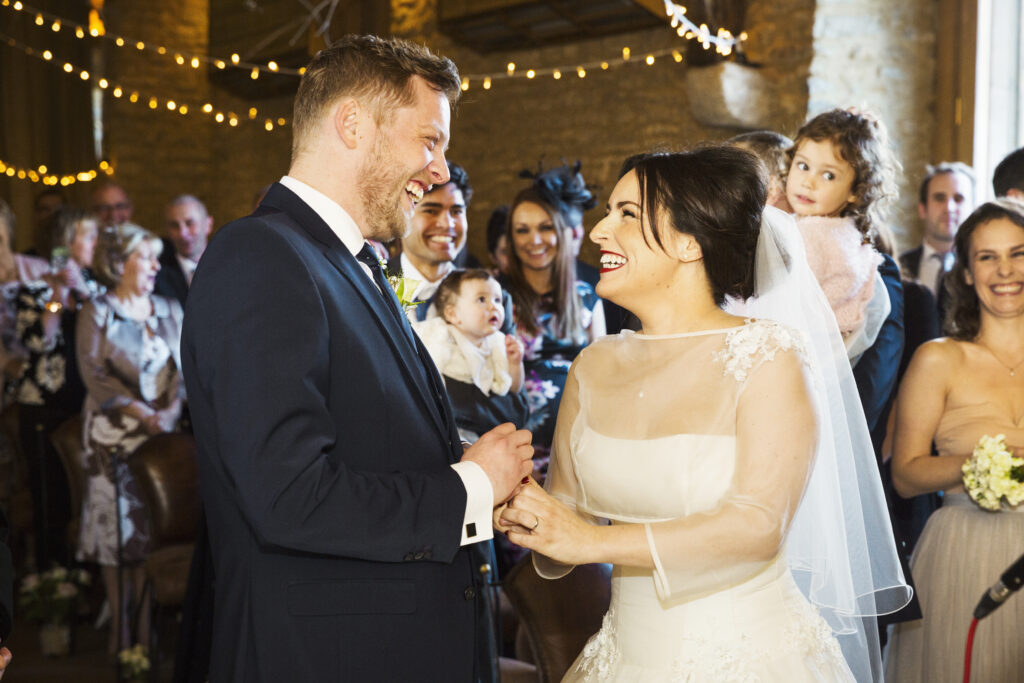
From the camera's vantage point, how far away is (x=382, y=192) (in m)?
2.01

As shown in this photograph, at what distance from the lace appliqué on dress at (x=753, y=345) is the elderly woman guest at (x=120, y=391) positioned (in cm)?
354

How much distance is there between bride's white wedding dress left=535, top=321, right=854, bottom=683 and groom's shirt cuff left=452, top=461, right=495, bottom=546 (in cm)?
36

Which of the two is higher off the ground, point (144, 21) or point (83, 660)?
point (144, 21)

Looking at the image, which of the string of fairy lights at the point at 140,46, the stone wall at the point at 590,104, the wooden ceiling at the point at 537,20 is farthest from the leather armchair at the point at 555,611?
the string of fairy lights at the point at 140,46

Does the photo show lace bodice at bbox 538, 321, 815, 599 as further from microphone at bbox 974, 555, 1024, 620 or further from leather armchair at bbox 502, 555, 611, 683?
microphone at bbox 974, 555, 1024, 620

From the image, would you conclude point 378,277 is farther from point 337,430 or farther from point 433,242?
point 433,242

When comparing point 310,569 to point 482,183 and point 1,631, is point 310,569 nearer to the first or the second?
point 1,631

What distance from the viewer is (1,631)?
72.2 inches

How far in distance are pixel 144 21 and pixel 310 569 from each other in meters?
10.7

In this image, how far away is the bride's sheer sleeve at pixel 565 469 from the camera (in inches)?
92.2

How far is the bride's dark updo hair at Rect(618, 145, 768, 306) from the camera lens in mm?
2188

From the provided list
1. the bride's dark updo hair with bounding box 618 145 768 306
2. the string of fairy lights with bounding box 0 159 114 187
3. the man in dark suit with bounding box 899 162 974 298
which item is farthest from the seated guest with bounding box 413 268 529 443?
the string of fairy lights with bounding box 0 159 114 187

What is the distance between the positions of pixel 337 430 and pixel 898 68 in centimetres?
574

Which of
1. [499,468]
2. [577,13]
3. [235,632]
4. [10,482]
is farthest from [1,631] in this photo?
[577,13]
